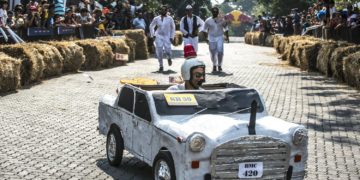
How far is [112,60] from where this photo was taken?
80.6 feet

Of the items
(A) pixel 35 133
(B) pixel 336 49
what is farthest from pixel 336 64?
(A) pixel 35 133

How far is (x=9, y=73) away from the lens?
52.2 feet

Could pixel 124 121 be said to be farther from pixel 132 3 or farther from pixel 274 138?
pixel 132 3

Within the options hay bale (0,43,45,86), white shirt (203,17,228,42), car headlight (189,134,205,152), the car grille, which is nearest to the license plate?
the car grille

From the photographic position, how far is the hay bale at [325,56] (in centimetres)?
2078

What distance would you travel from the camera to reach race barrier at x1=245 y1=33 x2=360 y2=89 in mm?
17578

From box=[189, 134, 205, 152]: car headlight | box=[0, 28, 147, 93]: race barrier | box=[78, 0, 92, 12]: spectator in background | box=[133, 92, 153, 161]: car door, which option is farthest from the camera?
box=[78, 0, 92, 12]: spectator in background

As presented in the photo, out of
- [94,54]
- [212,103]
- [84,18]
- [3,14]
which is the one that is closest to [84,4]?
[84,18]

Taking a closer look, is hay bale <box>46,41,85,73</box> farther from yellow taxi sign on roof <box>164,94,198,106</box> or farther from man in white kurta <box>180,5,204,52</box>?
yellow taxi sign on roof <box>164,94,198,106</box>

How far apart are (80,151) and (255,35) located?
149ft

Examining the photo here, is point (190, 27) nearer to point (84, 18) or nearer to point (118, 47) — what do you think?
point (118, 47)

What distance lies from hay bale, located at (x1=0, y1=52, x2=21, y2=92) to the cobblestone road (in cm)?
30

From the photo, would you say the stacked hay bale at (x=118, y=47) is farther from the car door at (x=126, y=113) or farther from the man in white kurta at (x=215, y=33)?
the car door at (x=126, y=113)

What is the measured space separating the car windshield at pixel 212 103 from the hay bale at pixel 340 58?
37.0 ft
